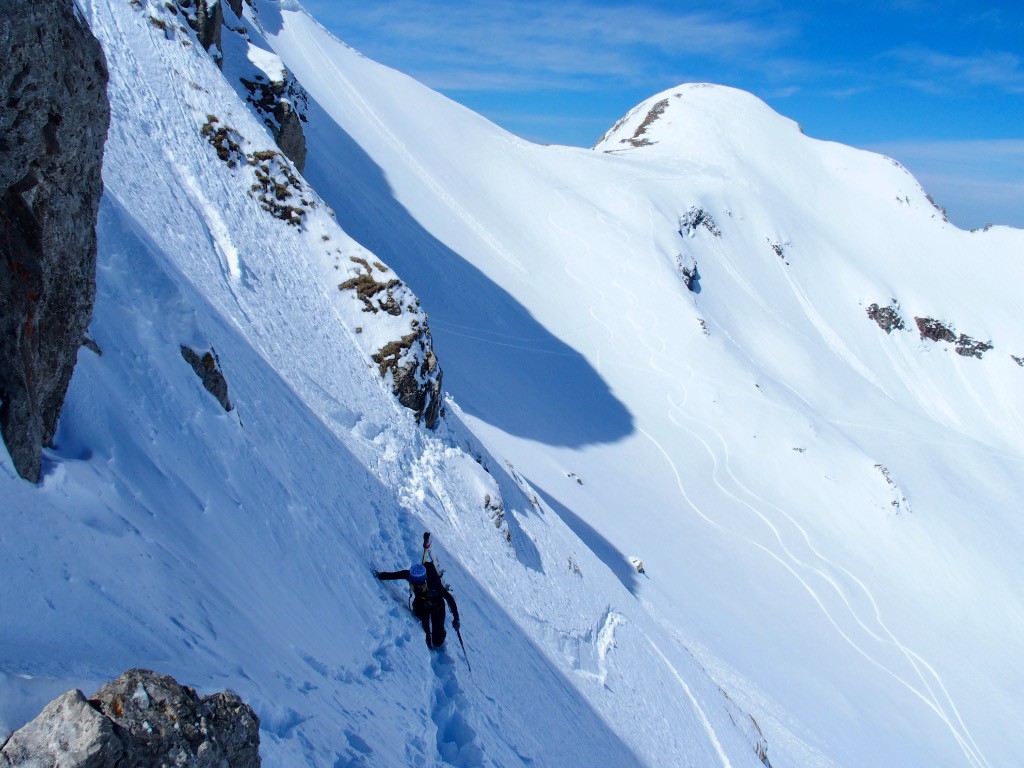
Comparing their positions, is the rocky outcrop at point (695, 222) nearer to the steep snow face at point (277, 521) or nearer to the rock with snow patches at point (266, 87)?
the rock with snow patches at point (266, 87)

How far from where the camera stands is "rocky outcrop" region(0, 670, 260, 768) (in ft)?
11.1

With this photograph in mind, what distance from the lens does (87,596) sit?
15.3ft

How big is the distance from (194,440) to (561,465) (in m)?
22.6

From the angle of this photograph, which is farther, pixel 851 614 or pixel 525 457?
pixel 851 614

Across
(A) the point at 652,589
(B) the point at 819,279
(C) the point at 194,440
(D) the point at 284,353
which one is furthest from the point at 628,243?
(C) the point at 194,440

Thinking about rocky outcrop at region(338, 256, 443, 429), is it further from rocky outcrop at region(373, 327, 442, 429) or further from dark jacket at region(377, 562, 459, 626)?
dark jacket at region(377, 562, 459, 626)

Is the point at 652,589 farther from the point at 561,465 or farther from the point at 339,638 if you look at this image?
the point at 339,638

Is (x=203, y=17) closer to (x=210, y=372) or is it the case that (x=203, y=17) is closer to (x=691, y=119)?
(x=210, y=372)

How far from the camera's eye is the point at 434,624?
28.5 ft

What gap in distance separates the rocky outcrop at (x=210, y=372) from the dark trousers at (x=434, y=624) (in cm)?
370

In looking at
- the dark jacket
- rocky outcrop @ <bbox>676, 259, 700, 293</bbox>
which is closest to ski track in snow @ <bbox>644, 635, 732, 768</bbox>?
the dark jacket

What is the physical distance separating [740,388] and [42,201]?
1541 inches

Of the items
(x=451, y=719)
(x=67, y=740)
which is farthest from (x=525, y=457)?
(x=67, y=740)

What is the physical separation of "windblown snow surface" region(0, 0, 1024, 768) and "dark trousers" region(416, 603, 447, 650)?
155 millimetres
